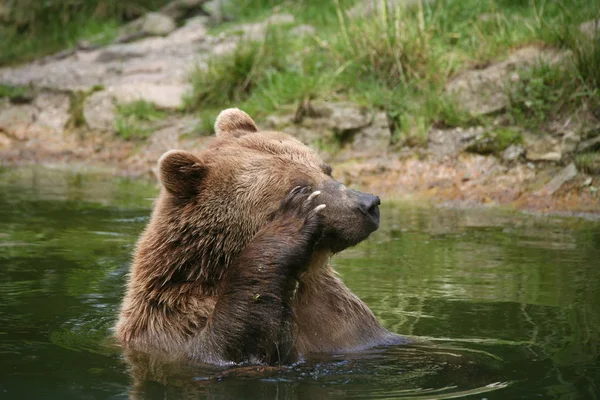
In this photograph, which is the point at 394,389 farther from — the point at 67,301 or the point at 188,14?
the point at 188,14

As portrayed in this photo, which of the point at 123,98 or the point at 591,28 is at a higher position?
the point at 591,28

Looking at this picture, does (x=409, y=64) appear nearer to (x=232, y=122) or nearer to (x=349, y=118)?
(x=349, y=118)

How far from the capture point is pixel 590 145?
1041cm

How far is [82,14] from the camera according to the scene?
788 inches

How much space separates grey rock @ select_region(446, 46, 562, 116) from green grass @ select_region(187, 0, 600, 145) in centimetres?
15

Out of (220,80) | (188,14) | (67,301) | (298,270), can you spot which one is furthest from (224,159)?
(188,14)

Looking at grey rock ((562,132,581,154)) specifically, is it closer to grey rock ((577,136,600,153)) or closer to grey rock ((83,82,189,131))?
grey rock ((577,136,600,153))

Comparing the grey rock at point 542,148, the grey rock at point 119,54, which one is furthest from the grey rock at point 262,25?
the grey rock at point 542,148

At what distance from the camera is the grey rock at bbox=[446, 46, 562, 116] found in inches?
453

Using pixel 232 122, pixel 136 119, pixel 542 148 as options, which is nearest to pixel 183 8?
pixel 136 119

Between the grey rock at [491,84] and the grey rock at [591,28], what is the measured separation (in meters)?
0.40

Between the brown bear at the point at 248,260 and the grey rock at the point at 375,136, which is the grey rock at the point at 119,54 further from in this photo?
the brown bear at the point at 248,260

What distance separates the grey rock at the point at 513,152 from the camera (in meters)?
10.9

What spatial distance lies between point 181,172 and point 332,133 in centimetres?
703
